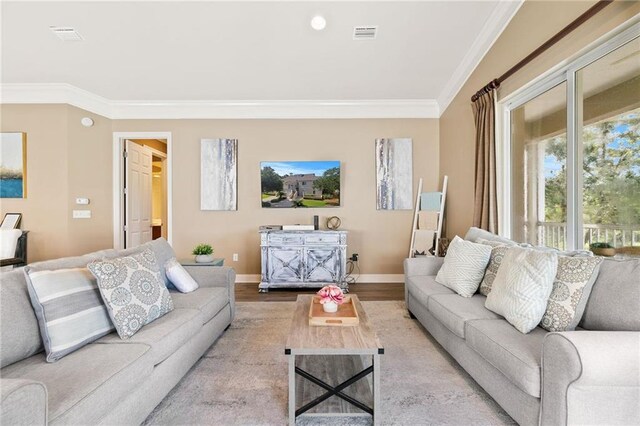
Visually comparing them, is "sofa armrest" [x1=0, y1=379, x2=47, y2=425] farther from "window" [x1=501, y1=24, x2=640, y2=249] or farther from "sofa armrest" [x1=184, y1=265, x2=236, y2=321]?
"window" [x1=501, y1=24, x2=640, y2=249]

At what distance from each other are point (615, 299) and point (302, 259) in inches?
126

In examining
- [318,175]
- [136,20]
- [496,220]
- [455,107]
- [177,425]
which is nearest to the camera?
[177,425]

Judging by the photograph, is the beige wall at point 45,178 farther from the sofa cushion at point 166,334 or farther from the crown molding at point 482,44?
the crown molding at point 482,44

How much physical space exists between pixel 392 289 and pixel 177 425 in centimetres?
324

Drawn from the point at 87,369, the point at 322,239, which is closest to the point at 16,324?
the point at 87,369

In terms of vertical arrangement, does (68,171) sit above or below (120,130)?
below

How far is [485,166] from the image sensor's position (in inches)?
120

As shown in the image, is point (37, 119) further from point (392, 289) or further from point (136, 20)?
point (392, 289)


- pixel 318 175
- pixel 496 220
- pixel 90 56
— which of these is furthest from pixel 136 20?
pixel 496 220

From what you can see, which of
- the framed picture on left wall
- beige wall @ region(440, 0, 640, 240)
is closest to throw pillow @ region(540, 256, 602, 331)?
beige wall @ region(440, 0, 640, 240)

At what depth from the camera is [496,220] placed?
9.66 ft

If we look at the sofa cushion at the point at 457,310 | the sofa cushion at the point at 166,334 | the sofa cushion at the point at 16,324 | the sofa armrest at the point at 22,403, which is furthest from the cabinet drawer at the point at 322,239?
the sofa armrest at the point at 22,403

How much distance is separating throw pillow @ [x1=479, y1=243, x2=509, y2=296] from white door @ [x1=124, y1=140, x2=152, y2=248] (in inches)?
203

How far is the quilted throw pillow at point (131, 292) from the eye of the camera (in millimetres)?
1568
